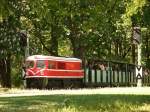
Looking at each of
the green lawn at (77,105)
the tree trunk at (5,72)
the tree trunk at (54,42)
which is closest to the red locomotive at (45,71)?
the tree trunk at (5,72)

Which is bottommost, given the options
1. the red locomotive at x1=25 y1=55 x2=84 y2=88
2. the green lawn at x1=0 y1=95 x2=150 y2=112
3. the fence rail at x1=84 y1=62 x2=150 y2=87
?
the fence rail at x1=84 y1=62 x2=150 y2=87

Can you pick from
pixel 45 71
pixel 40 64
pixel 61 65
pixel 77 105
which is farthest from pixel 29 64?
pixel 77 105

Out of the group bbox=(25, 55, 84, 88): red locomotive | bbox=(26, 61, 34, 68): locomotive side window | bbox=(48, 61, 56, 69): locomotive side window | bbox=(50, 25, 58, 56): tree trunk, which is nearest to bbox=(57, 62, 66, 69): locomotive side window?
bbox=(25, 55, 84, 88): red locomotive

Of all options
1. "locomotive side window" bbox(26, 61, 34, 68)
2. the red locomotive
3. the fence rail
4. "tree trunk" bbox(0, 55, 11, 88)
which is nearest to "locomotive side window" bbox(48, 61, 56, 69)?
the red locomotive

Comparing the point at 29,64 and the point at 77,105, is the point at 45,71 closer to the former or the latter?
the point at 29,64

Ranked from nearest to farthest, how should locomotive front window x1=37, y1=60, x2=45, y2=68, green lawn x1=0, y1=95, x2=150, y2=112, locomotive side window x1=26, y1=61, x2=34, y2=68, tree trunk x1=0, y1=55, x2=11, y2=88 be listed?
1. green lawn x1=0, y1=95, x2=150, y2=112
2. locomotive front window x1=37, y1=60, x2=45, y2=68
3. locomotive side window x1=26, y1=61, x2=34, y2=68
4. tree trunk x1=0, y1=55, x2=11, y2=88

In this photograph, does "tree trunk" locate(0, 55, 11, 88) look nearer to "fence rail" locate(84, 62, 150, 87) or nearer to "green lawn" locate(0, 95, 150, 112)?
"fence rail" locate(84, 62, 150, 87)

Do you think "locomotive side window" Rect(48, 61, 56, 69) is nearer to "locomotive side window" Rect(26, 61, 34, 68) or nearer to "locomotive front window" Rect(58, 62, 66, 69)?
"locomotive front window" Rect(58, 62, 66, 69)

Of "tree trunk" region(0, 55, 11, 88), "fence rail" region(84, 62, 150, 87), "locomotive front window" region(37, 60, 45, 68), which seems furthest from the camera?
"fence rail" region(84, 62, 150, 87)

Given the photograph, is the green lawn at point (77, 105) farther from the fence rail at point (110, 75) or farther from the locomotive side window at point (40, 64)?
the fence rail at point (110, 75)

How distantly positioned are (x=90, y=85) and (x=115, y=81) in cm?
590

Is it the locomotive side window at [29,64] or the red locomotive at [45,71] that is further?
the locomotive side window at [29,64]

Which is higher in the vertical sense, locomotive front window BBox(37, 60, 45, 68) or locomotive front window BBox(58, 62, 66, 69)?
locomotive front window BBox(37, 60, 45, 68)

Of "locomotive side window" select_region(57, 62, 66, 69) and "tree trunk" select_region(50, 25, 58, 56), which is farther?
"tree trunk" select_region(50, 25, 58, 56)
